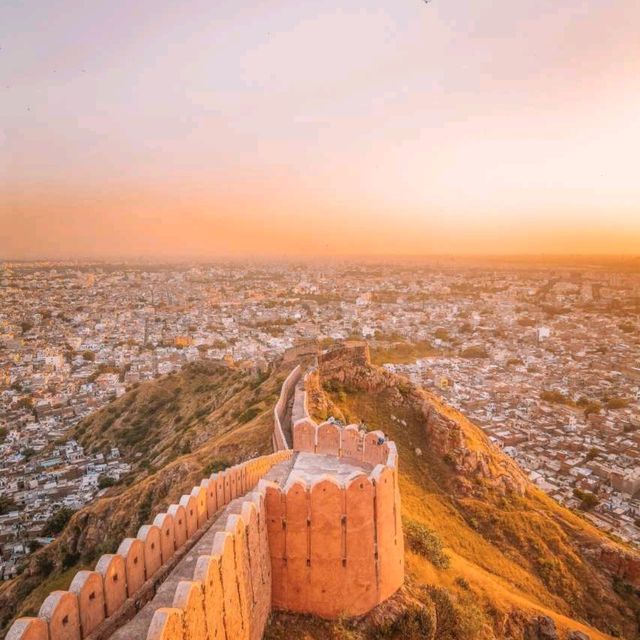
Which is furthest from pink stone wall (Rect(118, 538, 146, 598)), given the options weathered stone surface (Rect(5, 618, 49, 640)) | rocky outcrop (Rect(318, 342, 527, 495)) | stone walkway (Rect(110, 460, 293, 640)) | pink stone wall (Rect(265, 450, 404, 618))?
rocky outcrop (Rect(318, 342, 527, 495))

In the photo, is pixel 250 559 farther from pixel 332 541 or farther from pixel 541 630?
pixel 541 630

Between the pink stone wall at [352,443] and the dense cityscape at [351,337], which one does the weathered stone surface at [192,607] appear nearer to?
the pink stone wall at [352,443]

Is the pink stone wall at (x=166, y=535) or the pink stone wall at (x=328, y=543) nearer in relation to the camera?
the pink stone wall at (x=166, y=535)

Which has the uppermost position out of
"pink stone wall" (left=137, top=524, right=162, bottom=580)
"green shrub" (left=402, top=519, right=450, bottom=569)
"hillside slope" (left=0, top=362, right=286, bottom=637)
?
"pink stone wall" (left=137, top=524, right=162, bottom=580)

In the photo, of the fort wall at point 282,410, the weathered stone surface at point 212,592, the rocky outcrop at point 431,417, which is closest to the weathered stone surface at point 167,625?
the weathered stone surface at point 212,592

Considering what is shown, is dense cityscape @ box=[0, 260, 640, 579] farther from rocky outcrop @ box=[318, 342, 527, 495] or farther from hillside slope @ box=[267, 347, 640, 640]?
rocky outcrop @ box=[318, 342, 527, 495]
